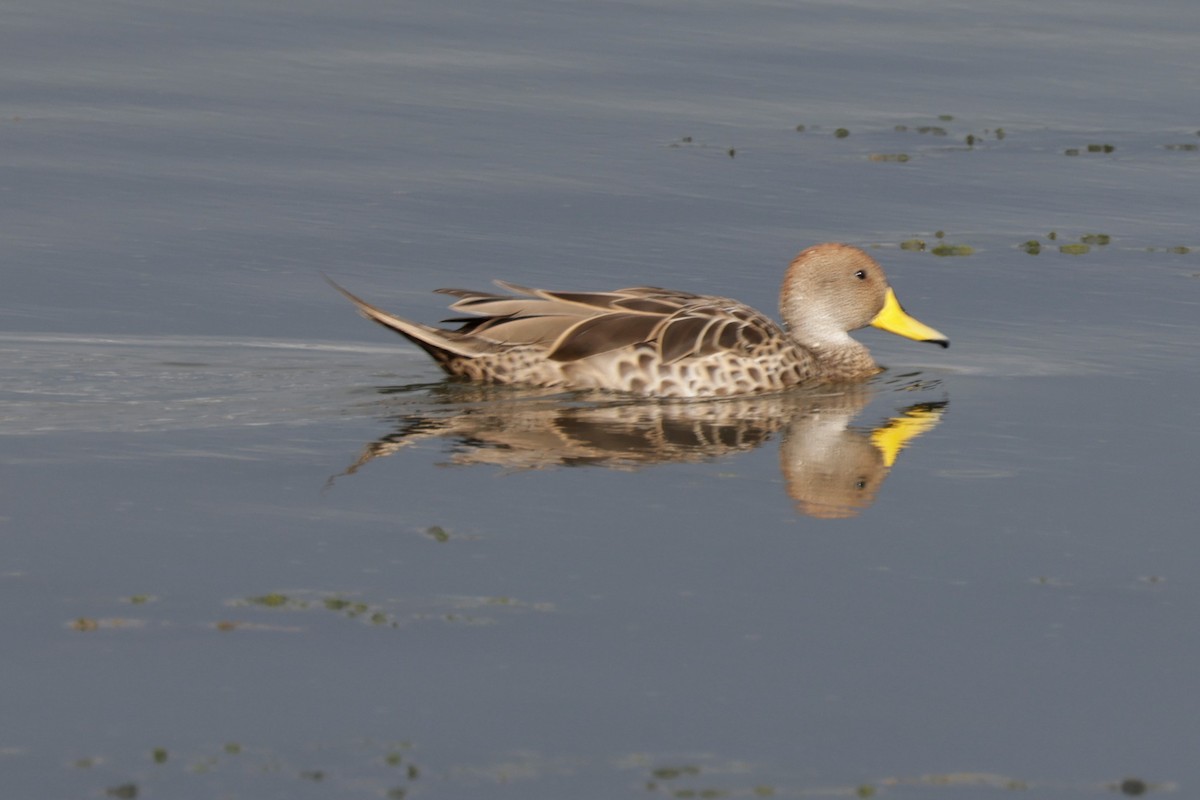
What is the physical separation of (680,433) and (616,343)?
114 centimetres

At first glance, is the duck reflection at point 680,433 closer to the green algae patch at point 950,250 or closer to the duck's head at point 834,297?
the duck's head at point 834,297

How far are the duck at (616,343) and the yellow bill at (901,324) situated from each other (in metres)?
0.02

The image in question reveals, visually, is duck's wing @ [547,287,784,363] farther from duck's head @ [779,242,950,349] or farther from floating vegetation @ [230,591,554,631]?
floating vegetation @ [230,591,554,631]

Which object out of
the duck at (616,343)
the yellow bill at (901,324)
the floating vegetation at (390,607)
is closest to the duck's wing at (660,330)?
the duck at (616,343)

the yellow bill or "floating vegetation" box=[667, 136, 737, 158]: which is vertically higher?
"floating vegetation" box=[667, 136, 737, 158]

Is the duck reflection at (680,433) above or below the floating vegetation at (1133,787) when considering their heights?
Result: above

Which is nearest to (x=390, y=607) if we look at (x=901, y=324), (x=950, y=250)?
(x=901, y=324)

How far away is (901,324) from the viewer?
11992 millimetres

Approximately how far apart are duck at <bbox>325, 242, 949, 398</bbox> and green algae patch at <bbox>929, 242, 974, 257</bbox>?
205cm

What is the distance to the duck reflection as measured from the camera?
30.8 feet

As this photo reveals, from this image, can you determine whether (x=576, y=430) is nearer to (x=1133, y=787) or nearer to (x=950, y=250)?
(x=950, y=250)

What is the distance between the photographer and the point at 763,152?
16078 millimetres

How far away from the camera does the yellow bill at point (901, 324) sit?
→ 1177 cm

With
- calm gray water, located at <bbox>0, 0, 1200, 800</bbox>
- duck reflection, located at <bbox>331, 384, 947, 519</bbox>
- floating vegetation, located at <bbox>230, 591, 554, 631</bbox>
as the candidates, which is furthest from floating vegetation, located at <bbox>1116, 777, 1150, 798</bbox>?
duck reflection, located at <bbox>331, 384, 947, 519</bbox>
